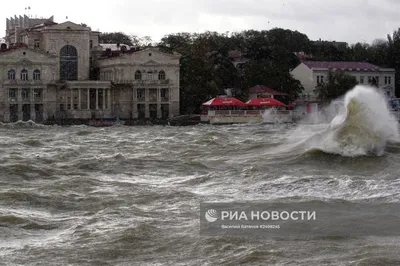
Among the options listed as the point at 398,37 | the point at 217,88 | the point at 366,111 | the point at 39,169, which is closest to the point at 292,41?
the point at 398,37

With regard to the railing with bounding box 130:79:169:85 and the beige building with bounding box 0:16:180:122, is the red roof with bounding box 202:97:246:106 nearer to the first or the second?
the railing with bounding box 130:79:169:85

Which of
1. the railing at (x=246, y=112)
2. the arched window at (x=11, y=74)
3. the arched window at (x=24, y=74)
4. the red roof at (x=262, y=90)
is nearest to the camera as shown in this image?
the railing at (x=246, y=112)

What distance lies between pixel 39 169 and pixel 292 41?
4140 inches

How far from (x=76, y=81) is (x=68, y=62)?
4055 millimetres

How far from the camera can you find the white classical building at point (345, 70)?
9456 centimetres

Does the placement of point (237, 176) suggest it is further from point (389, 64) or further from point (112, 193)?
point (389, 64)

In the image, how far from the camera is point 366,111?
3422 cm

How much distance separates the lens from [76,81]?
7962 cm

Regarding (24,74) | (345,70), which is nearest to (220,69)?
(345,70)

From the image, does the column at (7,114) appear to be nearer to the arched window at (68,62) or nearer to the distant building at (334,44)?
the arched window at (68,62)

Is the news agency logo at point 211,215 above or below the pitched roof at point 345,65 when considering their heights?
below

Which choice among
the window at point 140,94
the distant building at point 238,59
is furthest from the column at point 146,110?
the distant building at point 238,59

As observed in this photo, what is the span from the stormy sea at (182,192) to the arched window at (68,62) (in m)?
44.5

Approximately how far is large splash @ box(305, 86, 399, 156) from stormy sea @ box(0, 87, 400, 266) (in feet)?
0.19
